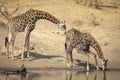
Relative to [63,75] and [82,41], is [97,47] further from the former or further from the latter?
[63,75]

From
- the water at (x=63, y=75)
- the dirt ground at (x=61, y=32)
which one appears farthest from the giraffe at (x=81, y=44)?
the water at (x=63, y=75)

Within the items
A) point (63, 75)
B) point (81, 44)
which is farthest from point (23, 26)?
point (63, 75)

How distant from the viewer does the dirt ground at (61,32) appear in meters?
26.0

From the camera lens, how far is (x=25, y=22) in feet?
85.7

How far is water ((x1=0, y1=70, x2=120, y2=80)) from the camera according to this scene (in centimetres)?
2236

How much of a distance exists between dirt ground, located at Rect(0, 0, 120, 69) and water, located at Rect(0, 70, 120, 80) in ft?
3.13

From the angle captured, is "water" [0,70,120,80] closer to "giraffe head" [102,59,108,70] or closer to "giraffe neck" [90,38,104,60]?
"giraffe head" [102,59,108,70]

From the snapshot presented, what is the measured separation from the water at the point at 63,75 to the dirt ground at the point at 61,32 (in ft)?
3.13

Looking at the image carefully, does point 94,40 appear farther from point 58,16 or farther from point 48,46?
point 58,16

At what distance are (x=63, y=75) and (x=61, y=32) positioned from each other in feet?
17.5

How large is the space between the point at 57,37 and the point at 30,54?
2.37m

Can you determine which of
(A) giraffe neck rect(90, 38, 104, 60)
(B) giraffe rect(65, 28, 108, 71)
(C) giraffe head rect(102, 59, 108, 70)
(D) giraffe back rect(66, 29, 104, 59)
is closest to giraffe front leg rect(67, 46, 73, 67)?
(B) giraffe rect(65, 28, 108, 71)

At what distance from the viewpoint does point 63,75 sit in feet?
77.8

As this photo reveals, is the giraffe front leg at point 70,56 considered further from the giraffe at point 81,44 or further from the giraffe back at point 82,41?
the giraffe back at point 82,41
